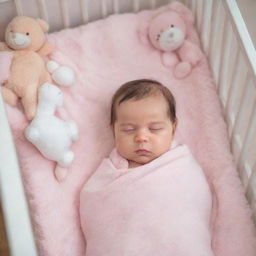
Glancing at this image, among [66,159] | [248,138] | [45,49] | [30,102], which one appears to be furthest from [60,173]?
[248,138]

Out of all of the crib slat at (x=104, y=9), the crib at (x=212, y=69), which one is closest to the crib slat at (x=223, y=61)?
the crib at (x=212, y=69)

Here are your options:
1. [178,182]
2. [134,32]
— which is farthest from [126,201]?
[134,32]

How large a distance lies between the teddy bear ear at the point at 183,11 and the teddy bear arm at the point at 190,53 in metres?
0.10

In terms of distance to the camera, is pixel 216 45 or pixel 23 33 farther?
pixel 216 45

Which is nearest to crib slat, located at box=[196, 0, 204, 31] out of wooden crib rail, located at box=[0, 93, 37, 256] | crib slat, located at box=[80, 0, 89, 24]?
crib slat, located at box=[80, 0, 89, 24]

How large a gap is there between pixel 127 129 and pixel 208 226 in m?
0.38

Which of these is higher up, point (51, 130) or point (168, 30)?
point (168, 30)

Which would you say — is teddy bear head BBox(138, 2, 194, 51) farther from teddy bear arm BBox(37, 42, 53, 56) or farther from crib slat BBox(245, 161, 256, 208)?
crib slat BBox(245, 161, 256, 208)

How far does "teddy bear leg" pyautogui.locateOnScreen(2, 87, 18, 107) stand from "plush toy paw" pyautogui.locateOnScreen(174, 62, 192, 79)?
0.60m

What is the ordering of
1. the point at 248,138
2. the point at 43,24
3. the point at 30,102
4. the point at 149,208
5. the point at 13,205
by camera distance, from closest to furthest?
the point at 13,205 → the point at 149,208 → the point at 248,138 → the point at 30,102 → the point at 43,24

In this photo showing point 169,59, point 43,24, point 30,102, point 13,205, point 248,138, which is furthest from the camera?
point 169,59

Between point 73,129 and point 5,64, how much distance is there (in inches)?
12.5

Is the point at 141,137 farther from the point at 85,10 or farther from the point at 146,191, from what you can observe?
the point at 85,10

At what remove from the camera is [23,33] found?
1.46 m
